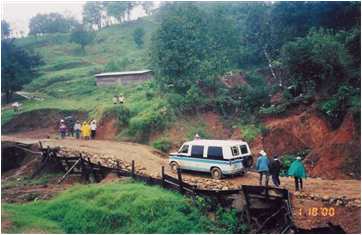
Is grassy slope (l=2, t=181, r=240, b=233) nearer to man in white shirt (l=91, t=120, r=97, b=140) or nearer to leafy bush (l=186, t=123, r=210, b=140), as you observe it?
leafy bush (l=186, t=123, r=210, b=140)

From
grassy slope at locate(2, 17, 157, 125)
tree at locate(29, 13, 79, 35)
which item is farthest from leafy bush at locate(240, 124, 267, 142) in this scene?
tree at locate(29, 13, 79, 35)

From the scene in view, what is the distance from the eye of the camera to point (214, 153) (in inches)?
774

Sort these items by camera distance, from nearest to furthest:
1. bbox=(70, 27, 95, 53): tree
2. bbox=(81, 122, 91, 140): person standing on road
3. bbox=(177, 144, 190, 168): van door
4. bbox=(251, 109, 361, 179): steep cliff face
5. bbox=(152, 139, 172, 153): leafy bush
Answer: bbox=(251, 109, 361, 179): steep cliff face, bbox=(177, 144, 190, 168): van door, bbox=(152, 139, 172, 153): leafy bush, bbox=(81, 122, 91, 140): person standing on road, bbox=(70, 27, 95, 53): tree

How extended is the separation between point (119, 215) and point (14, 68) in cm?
2516

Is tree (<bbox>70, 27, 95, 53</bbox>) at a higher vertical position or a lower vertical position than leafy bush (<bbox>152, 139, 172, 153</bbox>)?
higher

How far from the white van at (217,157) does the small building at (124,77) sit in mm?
22720

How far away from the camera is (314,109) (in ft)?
79.4

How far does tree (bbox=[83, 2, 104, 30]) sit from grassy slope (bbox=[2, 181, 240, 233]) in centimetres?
6432

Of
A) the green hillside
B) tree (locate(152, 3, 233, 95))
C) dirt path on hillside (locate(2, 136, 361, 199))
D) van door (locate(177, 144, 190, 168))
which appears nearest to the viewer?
dirt path on hillside (locate(2, 136, 361, 199))

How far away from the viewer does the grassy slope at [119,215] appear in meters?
17.4

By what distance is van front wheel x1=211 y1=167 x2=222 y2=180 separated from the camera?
1958 cm

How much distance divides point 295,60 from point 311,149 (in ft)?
16.8

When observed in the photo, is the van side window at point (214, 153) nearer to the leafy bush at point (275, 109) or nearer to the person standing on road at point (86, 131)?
the leafy bush at point (275, 109)

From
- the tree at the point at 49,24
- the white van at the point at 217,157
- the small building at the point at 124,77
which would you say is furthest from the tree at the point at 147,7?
the white van at the point at 217,157
